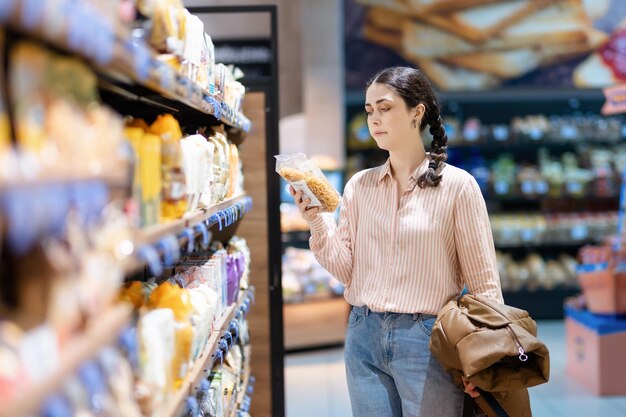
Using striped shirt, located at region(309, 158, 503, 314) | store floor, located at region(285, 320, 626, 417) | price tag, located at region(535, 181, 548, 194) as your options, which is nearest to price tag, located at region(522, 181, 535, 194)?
price tag, located at region(535, 181, 548, 194)

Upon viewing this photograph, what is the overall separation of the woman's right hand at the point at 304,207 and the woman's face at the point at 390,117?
0.34m

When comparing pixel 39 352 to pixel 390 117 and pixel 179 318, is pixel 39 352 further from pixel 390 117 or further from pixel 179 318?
pixel 390 117

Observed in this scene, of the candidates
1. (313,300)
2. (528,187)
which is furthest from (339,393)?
(528,187)

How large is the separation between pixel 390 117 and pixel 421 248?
18.6 inches

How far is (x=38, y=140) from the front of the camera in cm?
121

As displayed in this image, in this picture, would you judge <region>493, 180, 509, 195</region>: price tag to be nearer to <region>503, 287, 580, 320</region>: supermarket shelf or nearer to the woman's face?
<region>503, 287, 580, 320</region>: supermarket shelf

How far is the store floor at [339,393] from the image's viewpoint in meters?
5.26

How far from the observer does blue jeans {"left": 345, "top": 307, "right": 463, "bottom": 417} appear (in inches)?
108

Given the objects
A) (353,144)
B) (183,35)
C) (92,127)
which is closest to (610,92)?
(353,144)

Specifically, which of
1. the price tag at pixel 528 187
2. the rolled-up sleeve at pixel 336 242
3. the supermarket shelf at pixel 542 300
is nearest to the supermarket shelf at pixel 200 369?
the rolled-up sleeve at pixel 336 242

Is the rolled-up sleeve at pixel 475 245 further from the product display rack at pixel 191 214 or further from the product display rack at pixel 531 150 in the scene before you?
the product display rack at pixel 531 150

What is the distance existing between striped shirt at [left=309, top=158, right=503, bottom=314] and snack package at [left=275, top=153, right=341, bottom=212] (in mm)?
153

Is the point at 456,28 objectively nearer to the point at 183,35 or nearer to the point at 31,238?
the point at 183,35

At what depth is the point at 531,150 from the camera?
8.80 m
